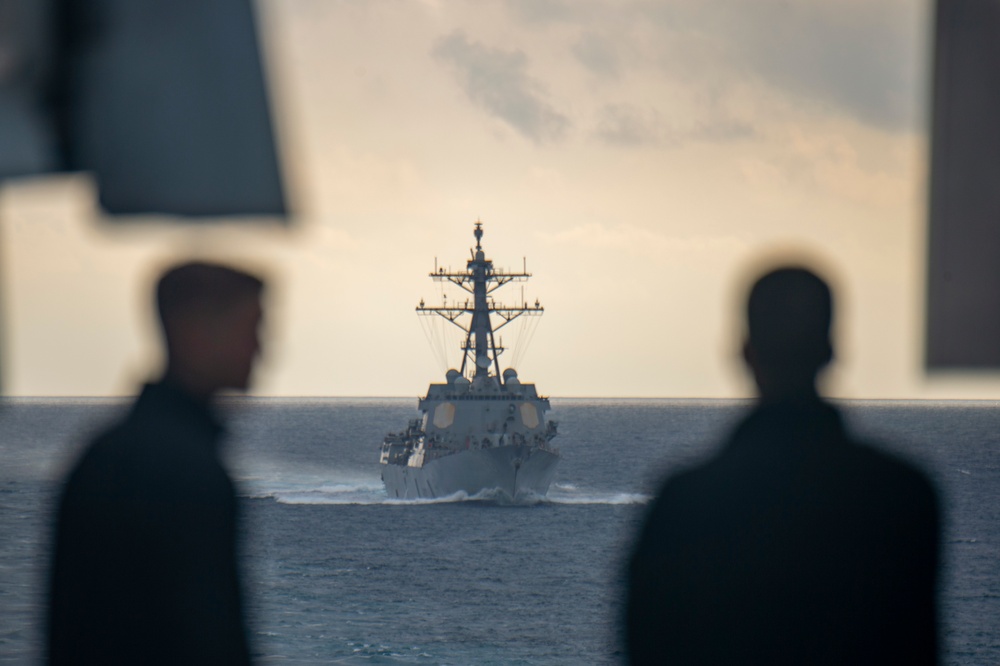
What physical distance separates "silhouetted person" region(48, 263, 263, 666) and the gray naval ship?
45.5 meters

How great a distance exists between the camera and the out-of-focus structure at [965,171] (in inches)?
131

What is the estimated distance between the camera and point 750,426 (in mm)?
2609

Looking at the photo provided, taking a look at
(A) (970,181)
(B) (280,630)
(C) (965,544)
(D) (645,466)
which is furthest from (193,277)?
(D) (645,466)

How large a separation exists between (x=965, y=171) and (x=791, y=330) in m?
1.06

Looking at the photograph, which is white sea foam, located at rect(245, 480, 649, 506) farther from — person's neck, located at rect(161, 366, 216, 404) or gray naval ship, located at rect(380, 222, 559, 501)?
person's neck, located at rect(161, 366, 216, 404)

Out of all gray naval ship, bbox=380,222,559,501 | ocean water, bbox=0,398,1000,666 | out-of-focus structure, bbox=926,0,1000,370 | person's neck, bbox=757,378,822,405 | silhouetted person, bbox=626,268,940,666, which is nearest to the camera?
silhouetted person, bbox=626,268,940,666

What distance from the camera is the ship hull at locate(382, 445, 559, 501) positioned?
4925 cm

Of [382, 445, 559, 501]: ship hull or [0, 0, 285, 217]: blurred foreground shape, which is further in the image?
[382, 445, 559, 501]: ship hull

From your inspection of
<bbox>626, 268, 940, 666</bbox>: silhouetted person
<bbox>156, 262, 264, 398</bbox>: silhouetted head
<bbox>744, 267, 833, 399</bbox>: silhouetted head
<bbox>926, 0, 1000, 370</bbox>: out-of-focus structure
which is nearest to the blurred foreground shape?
<bbox>156, 262, 264, 398</bbox>: silhouetted head

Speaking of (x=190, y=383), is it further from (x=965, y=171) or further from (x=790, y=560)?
(x=965, y=171)

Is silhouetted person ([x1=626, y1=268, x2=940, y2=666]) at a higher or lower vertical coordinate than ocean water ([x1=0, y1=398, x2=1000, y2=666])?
higher

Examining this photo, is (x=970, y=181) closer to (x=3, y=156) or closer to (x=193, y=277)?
(x=193, y=277)

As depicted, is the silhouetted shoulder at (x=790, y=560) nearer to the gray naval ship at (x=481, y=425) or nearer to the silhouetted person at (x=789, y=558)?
the silhouetted person at (x=789, y=558)

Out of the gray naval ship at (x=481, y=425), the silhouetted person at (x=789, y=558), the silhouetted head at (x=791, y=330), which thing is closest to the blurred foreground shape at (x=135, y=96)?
the silhouetted head at (x=791, y=330)
